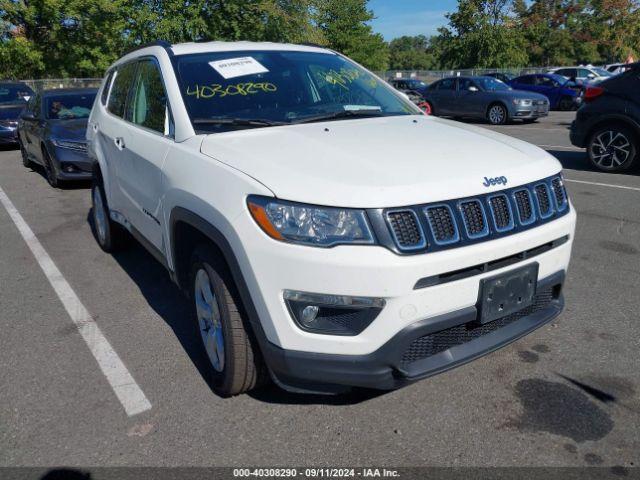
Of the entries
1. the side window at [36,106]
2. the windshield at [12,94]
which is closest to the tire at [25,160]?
the side window at [36,106]

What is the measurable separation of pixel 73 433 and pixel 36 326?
1.46 metres

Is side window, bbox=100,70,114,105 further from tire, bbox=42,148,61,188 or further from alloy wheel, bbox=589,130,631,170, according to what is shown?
alloy wheel, bbox=589,130,631,170

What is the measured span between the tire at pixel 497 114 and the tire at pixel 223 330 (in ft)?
50.6

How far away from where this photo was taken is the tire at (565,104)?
20984mm

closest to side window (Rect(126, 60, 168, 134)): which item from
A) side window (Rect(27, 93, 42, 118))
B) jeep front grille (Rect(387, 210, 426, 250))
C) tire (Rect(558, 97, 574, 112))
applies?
jeep front grille (Rect(387, 210, 426, 250))

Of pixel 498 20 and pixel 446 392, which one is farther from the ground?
pixel 498 20

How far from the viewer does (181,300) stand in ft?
14.1

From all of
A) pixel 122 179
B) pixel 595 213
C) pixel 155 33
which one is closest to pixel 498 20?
pixel 155 33

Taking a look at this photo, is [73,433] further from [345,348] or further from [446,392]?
[446,392]

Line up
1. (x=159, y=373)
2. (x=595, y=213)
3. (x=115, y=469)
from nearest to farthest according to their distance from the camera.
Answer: (x=115, y=469) < (x=159, y=373) < (x=595, y=213)

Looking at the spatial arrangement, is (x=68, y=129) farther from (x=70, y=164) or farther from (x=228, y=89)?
(x=228, y=89)

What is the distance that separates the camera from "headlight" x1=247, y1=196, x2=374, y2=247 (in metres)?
2.27

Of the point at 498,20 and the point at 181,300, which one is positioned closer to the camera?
the point at 181,300

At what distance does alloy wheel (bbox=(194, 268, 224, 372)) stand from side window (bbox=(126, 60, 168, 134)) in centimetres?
103
